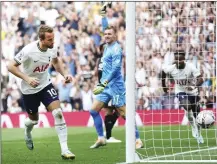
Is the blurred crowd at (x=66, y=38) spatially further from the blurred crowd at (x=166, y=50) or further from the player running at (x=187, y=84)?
the player running at (x=187, y=84)

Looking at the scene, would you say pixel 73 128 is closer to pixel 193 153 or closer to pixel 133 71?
pixel 193 153

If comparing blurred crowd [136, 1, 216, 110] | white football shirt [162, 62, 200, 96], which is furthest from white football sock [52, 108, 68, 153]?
blurred crowd [136, 1, 216, 110]

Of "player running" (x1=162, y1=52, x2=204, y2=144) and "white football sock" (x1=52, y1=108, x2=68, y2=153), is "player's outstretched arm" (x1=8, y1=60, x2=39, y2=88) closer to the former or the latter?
"white football sock" (x1=52, y1=108, x2=68, y2=153)

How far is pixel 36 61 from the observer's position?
35.8 feet

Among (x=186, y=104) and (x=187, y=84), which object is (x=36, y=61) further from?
(x=187, y=84)

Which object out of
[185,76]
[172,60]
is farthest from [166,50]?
[185,76]

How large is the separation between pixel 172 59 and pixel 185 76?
3.22m

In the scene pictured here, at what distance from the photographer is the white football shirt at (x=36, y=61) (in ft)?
35.4

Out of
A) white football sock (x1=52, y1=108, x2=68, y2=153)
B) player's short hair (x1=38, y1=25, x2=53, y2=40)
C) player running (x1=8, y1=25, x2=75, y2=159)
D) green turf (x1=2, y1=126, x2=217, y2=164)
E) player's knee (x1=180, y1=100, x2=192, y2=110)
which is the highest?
player's short hair (x1=38, y1=25, x2=53, y2=40)

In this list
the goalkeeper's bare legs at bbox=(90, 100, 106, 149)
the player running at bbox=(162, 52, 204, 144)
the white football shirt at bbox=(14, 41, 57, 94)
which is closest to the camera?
the white football shirt at bbox=(14, 41, 57, 94)

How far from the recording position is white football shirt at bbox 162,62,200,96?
15.2 meters

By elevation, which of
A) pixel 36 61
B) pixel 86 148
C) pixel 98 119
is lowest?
pixel 86 148

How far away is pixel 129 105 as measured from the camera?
9.77 m

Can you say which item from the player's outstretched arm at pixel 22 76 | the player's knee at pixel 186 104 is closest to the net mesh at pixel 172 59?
the player's knee at pixel 186 104
